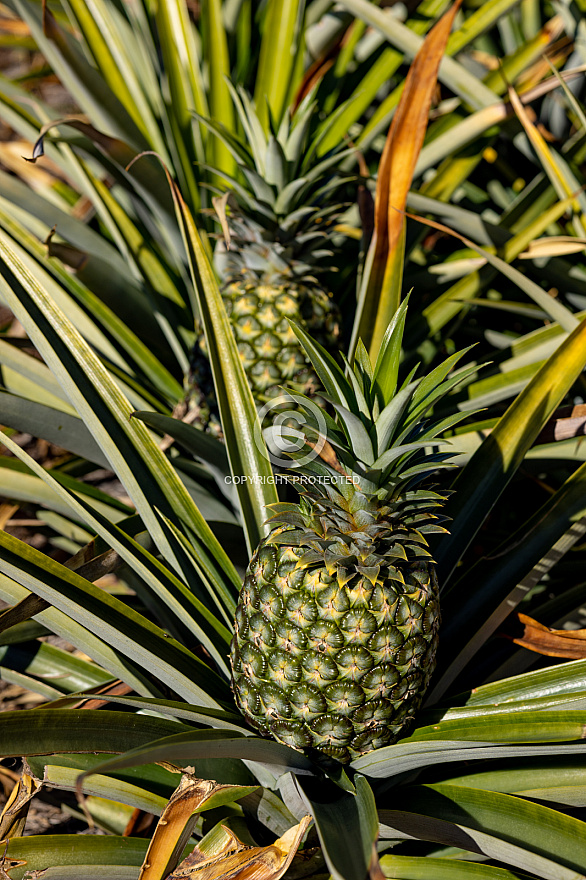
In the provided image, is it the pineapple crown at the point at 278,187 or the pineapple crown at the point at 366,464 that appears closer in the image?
the pineapple crown at the point at 366,464

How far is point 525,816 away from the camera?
0.83 meters

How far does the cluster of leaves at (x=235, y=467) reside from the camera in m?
0.83

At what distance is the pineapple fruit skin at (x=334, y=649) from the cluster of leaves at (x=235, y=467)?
0.05 meters

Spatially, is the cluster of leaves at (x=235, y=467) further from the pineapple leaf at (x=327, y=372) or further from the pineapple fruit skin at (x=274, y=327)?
the pineapple leaf at (x=327, y=372)

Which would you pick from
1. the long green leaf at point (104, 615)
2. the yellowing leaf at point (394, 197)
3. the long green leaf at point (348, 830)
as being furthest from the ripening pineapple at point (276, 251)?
the long green leaf at point (348, 830)

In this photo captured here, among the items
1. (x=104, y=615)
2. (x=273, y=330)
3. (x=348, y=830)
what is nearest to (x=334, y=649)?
(x=348, y=830)

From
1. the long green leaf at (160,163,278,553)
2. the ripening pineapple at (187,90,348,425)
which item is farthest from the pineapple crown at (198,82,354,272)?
the long green leaf at (160,163,278,553)

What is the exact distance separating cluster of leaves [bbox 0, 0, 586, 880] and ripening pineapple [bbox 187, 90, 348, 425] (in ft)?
0.25

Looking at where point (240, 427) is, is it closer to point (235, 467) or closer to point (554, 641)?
point (235, 467)

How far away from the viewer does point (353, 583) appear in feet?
2.74

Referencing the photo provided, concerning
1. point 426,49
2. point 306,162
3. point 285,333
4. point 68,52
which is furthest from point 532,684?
point 68,52

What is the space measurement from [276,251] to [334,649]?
2.69 feet

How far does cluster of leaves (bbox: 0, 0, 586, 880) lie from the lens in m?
0.83

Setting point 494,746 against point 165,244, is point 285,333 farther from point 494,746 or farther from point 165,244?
point 494,746
